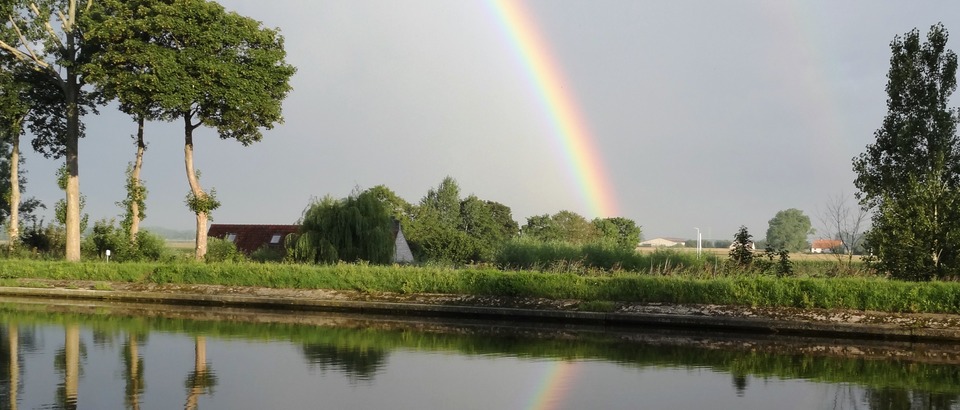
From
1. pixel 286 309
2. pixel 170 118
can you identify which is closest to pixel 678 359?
pixel 286 309

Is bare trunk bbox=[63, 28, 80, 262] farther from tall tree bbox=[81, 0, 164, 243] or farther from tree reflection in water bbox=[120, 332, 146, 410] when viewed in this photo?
tree reflection in water bbox=[120, 332, 146, 410]

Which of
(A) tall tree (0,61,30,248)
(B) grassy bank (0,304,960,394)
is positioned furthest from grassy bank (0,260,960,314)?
(A) tall tree (0,61,30,248)

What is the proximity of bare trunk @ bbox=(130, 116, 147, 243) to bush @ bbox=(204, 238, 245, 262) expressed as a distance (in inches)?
132

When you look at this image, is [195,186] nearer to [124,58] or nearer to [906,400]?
[124,58]

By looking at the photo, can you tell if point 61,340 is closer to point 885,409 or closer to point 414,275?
point 414,275

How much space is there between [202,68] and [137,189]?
715 centimetres

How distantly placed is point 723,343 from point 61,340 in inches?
549

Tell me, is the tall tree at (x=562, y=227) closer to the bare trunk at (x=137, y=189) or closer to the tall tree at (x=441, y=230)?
the tall tree at (x=441, y=230)

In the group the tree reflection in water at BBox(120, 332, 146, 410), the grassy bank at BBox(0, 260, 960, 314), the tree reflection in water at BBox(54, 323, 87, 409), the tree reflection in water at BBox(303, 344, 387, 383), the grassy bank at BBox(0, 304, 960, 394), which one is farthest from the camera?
the grassy bank at BBox(0, 260, 960, 314)

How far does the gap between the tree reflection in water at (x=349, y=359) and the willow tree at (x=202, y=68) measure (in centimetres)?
2289

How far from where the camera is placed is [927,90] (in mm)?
36719

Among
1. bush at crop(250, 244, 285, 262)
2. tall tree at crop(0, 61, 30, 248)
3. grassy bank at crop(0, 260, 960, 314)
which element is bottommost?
grassy bank at crop(0, 260, 960, 314)

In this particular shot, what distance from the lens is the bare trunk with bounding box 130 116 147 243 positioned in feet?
134

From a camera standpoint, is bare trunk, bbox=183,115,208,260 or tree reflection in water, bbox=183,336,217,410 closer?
tree reflection in water, bbox=183,336,217,410
